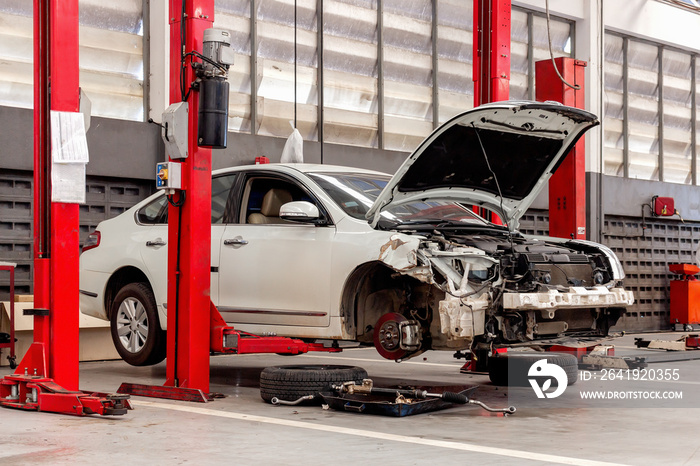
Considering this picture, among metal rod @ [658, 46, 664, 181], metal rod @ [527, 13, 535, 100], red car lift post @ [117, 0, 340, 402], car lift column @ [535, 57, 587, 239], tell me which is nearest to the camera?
red car lift post @ [117, 0, 340, 402]

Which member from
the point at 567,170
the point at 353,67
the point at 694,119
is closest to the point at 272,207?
the point at 567,170

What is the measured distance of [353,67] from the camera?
13.7 m

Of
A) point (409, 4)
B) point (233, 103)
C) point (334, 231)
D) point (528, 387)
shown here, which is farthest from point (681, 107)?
point (334, 231)

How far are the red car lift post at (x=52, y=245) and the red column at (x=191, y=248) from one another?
0.80m

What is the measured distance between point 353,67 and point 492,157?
7.05 m

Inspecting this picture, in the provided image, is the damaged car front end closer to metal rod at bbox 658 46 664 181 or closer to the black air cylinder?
the black air cylinder

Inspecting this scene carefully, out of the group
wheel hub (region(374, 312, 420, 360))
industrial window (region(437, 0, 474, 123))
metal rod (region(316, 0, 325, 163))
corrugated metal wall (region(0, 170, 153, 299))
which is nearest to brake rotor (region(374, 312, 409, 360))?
wheel hub (region(374, 312, 420, 360))

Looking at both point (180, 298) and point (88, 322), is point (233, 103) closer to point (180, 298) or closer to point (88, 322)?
point (88, 322)

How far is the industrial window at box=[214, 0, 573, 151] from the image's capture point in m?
12.5

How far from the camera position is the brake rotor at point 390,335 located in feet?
20.8

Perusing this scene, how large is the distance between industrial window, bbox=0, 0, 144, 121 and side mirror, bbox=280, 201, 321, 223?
5.04 m

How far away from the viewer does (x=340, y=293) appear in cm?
670

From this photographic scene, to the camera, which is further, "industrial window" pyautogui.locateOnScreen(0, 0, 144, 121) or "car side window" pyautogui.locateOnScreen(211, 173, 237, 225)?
"industrial window" pyautogui.locateOnScreen(0, 0, 144, 121)

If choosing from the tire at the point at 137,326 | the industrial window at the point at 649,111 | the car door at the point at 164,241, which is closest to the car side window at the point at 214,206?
the car door at the point at 164,241
